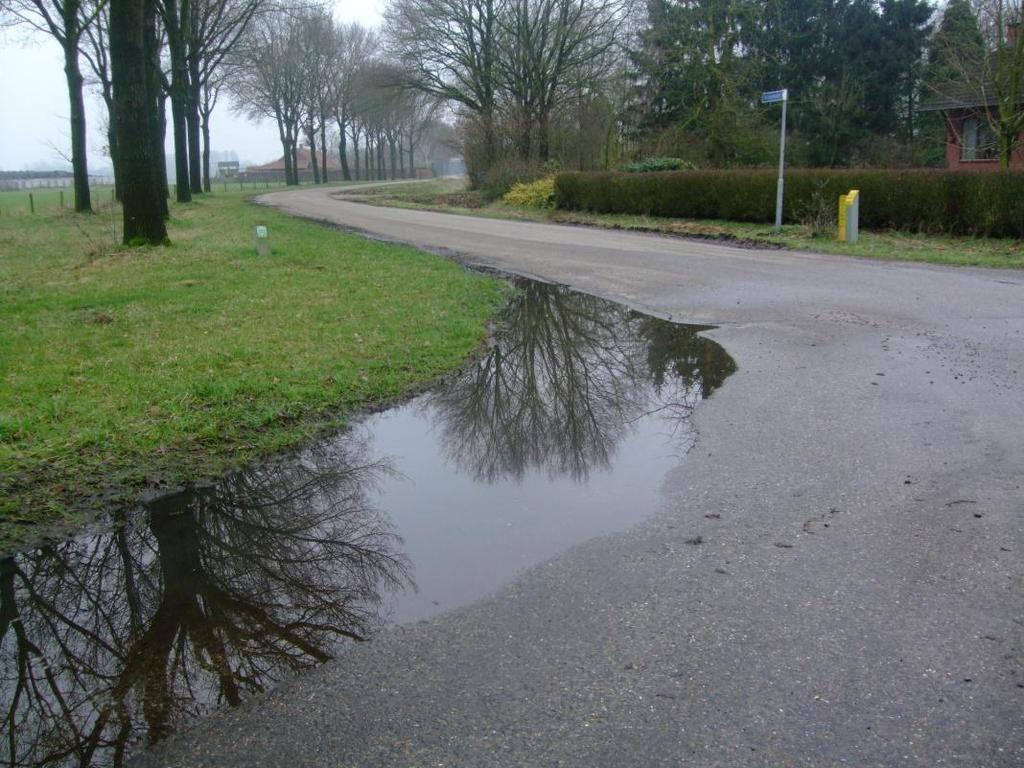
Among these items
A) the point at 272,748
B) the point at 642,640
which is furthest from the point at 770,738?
the point at 272,748

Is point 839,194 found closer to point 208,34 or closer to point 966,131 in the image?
point 966,131

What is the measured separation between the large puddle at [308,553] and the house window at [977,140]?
28052 millimetres

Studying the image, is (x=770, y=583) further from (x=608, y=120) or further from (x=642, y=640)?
(x=608, y=120)

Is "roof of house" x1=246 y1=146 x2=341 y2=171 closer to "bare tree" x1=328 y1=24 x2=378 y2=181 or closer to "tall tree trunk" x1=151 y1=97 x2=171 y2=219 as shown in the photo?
"bare tree" x1=328 y1=24 x2=378 y2=181

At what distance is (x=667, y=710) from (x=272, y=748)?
4.63 feet

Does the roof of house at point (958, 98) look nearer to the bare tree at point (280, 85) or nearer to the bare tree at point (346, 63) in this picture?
the bare tree at point (280, 85)

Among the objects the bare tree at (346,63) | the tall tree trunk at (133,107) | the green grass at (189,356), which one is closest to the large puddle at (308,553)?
the green grass at (189,356)

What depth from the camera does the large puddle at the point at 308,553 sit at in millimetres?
3316

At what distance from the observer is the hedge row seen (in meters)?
16.8

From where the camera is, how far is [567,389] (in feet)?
25.2

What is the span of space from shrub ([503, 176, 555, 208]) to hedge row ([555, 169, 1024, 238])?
11.6ft

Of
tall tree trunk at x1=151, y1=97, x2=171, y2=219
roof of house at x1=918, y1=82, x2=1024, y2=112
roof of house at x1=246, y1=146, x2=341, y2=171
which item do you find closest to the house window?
roof of house at x1=918, y1=82, x2=1024, y2=112

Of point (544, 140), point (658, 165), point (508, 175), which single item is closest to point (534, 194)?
point (508, 175)

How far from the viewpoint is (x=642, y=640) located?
140 inches
